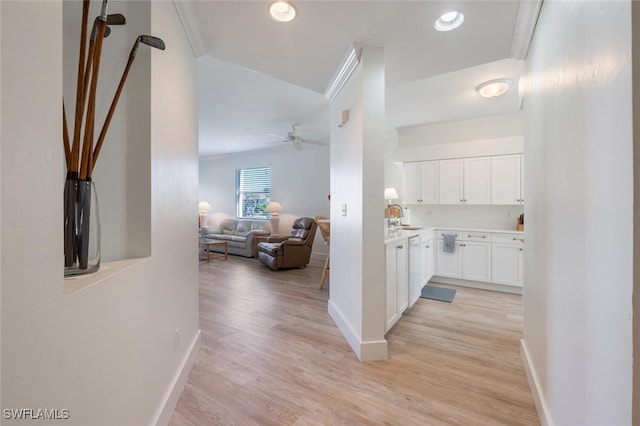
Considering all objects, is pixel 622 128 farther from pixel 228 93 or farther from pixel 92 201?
pixel 228 93

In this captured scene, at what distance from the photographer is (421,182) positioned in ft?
15.6

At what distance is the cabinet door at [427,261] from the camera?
3824 millimetres

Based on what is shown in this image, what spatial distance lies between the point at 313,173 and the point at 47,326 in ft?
20.4

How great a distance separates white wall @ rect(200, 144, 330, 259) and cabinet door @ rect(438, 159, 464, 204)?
2662mm

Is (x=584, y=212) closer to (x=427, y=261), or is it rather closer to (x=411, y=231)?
(x=411, y=231)

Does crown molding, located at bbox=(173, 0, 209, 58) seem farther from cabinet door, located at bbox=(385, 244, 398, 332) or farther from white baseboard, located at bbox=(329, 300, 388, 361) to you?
white baseboard, located at bbox=(329, 300, 388, 361)

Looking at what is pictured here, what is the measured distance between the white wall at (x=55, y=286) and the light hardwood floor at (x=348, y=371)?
0.49 m

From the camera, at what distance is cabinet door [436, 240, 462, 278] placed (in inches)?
166

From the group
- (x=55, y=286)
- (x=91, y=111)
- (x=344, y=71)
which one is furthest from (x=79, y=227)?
(x=344, y=71)

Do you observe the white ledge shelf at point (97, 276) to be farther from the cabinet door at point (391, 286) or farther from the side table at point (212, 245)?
the side table at point (212, 245)

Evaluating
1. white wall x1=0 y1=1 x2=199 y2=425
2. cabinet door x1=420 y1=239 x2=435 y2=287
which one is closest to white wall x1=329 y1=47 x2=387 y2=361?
white wall x1=0 y1=1 x2=199 y2=425

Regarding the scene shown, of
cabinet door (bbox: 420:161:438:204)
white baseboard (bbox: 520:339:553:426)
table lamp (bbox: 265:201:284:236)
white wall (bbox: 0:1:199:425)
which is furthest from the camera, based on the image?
table lamp (bbox: 265:201:284:236)

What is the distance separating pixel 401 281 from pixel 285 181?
5045 millimetres

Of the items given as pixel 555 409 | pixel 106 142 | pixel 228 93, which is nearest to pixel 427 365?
pixel 555 409
